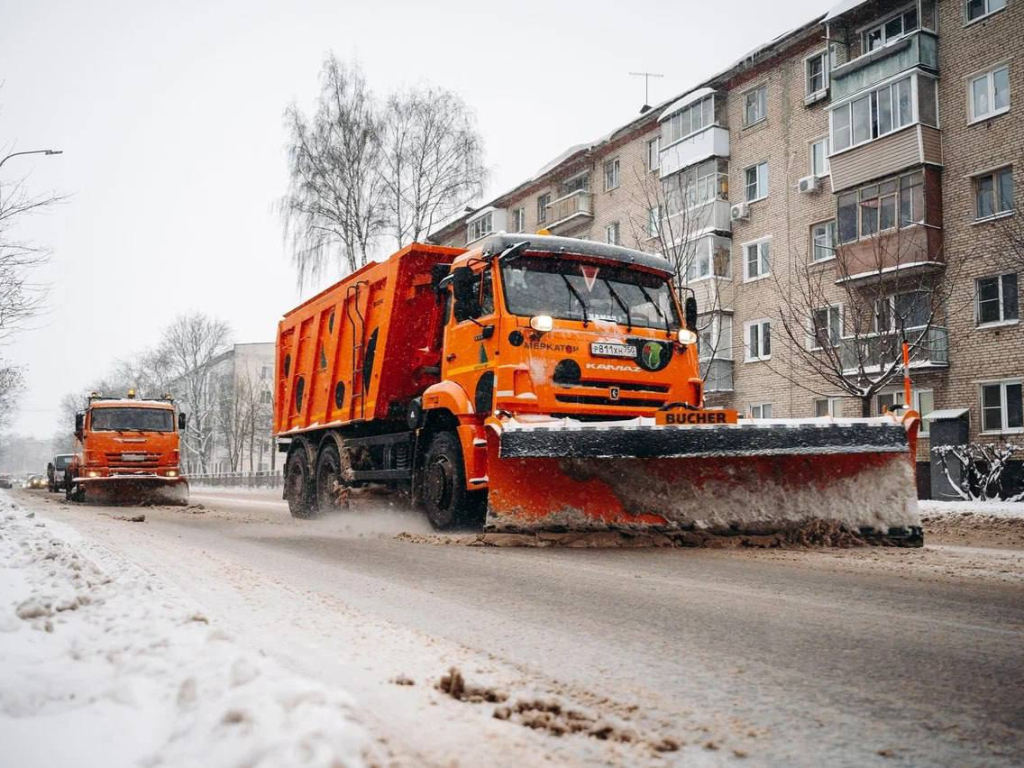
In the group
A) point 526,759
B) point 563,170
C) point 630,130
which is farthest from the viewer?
point 563,170

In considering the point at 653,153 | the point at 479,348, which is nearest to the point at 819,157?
the point at 653,153

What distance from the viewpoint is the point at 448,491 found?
8.89 m

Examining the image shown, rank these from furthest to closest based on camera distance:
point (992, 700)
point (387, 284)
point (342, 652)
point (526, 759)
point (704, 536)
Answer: point (387, 284), point (704, 536), point (342, 652), point (992, 700), point (526, 759)

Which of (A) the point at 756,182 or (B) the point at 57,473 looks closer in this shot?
(A) the point at 756,182

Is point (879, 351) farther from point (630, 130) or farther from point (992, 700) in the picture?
point (992, 700)

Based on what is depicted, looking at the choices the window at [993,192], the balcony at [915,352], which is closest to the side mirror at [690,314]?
the balcony at [915,352]

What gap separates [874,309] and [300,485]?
12966 mm

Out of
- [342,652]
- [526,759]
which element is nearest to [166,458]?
[342,652]

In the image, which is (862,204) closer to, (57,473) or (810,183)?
(810,183)

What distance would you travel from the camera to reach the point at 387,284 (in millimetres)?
10789

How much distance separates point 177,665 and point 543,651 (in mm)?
1349

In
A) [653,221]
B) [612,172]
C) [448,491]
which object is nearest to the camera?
[448,491]

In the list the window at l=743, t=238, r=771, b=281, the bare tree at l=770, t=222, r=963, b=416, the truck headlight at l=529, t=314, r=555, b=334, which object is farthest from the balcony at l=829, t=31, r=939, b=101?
the truck headlight at l=529, t=314, r=555, b=334

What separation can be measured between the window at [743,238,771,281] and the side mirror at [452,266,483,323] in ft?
65.1
